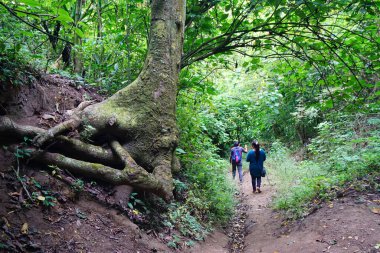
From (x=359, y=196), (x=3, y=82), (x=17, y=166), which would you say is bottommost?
(x=359, y=196)

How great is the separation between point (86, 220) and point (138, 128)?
1589mm

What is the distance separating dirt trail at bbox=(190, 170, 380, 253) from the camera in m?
4.65

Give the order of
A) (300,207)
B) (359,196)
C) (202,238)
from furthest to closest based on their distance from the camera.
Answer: (300,207), (359,196), (202,238)

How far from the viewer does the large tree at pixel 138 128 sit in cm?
384

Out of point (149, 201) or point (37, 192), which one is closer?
point (37, 192)

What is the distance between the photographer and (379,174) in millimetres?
6586

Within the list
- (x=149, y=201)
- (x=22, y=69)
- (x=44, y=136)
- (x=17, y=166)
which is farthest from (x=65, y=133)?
(x=149, y=201)

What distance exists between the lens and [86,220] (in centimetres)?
347

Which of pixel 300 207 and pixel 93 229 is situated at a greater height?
pixel 93 229

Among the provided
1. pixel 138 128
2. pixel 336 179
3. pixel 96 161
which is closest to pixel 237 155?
pixel 336 179

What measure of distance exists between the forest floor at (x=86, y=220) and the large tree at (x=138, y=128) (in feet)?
1.05

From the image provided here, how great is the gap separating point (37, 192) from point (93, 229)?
78 cm

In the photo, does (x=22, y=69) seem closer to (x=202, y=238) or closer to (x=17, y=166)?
(x=17, y=166)

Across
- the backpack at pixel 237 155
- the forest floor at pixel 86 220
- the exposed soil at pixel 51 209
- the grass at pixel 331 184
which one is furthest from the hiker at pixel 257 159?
the exposed soil at pixel 51 209
